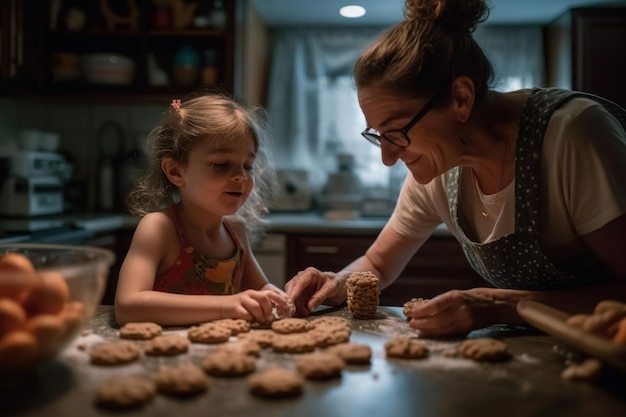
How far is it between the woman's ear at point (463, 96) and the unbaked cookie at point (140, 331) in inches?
28.0

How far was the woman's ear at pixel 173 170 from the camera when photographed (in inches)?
54.5

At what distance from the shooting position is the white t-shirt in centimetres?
105

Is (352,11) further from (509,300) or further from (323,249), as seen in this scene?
(509,300)

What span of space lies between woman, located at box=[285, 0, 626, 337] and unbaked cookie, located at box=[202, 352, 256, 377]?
331mm

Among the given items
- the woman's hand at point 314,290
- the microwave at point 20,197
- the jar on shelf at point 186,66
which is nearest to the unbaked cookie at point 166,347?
the woman's hand at point 314,290

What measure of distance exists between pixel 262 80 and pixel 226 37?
62 centimetres

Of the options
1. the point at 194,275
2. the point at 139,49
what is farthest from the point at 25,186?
the point at 194,275

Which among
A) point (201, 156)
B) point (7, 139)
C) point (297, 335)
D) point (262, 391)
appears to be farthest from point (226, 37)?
point (262, 391)

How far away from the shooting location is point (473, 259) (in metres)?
1.36

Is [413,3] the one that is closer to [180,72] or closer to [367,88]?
[367,88]

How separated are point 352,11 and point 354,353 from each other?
269 centimetres

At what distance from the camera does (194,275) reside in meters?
1.33

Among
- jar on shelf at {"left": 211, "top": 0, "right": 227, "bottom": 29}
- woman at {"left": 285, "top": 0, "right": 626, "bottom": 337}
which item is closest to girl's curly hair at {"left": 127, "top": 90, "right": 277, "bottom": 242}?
woman at {"left": 285, "top": 0, "right": 626, "bottom": 337}

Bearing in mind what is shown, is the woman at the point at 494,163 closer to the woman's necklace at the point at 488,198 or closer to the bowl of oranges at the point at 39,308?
the woman's necklace at the point at 488,198
